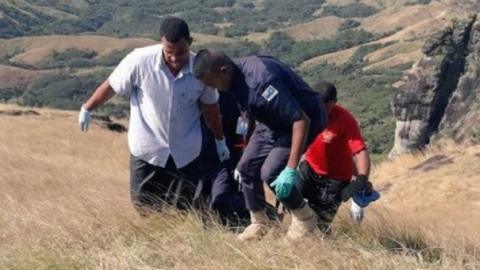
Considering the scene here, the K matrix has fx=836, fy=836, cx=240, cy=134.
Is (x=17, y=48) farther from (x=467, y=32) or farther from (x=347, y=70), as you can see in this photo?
(x=467, y=32)

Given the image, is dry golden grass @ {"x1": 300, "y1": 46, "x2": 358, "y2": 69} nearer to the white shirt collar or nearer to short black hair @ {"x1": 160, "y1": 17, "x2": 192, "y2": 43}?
the white shirt collar

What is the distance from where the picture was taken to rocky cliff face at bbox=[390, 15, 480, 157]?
106 feet

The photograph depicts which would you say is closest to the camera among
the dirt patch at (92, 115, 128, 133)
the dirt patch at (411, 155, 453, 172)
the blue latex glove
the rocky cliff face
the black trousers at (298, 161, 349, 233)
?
the blue latex glove

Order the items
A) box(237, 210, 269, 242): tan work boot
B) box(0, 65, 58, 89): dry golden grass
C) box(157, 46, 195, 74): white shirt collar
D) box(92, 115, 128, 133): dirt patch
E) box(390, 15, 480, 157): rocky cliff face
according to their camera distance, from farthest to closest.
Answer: box(0, 65, 58, 89): dry golden grass
box(390, 15, 480, 157): rocky cliff face
box(92, 115, 128, 133): dirt patch
box(157, 46, 195, 74): white shirt collar
box(237, 210, 269, 242): tan work boot

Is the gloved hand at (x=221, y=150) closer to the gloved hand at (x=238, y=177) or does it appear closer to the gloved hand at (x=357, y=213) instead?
the gloved hand at (x=238, y=177)

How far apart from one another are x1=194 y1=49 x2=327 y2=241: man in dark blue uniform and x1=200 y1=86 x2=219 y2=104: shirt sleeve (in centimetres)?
67

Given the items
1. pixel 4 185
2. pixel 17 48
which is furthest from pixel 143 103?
pixel 17 48

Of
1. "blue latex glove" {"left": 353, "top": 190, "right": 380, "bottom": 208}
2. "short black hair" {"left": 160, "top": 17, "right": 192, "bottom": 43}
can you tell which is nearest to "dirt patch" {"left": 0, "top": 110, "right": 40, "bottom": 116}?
"short black hair" {"left": 160, "top": 17, "right": 192, "bottom": 43}

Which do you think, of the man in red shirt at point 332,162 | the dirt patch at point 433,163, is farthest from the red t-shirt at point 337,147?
the dirt patch at point 433,163

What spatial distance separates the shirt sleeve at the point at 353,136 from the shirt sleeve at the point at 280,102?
1.27m

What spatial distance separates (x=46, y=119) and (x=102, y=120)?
Result: 173cm

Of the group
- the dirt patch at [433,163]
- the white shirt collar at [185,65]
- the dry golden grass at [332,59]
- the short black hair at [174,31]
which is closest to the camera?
the short black hair at [174,31]

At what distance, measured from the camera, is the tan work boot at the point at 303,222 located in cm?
520

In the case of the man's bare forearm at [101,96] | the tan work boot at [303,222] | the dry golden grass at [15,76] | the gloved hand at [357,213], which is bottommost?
the dry golden grass at [15,76]
